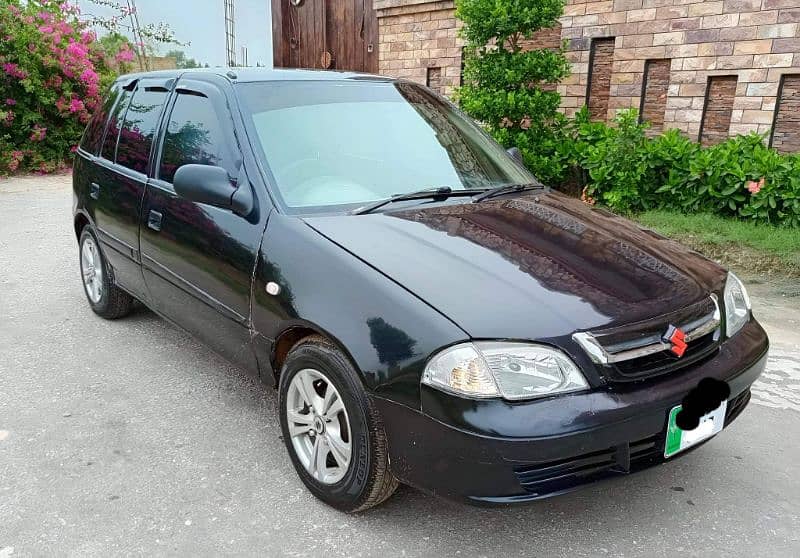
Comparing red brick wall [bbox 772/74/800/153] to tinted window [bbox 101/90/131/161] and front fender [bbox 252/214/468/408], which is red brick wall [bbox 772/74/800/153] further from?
tinted window [bbox 101/90/131/161]

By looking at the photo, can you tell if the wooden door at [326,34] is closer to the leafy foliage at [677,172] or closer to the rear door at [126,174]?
the leafy foliage at [677,172]

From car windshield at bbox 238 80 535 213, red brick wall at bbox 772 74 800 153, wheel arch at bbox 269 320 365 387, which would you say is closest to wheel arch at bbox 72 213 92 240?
car windshield at bbox 238 80 535 213

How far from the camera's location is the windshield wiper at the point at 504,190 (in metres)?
3.22

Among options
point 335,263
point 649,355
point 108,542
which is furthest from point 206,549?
point 649,355

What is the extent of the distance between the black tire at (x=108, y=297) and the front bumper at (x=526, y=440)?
2965 millimetres

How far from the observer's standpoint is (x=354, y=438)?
2.41 m

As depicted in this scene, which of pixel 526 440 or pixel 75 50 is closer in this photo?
pixel 526 440

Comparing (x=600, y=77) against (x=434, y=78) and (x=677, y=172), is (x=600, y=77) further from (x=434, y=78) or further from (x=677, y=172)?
(x=434, y=78)

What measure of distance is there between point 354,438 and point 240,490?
693 mm

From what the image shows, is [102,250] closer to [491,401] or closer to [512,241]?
[512,241]

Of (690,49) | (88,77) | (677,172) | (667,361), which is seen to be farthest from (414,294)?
(88,77)

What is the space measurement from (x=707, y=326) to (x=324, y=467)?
1.57m

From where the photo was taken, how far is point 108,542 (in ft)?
8.02

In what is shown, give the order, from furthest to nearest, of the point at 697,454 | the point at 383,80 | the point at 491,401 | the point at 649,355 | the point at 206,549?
1. the point at 383,80
2. the point at 697,454
3. the point at 206,549
4. the point at 649,355
5. the point at 491,401
